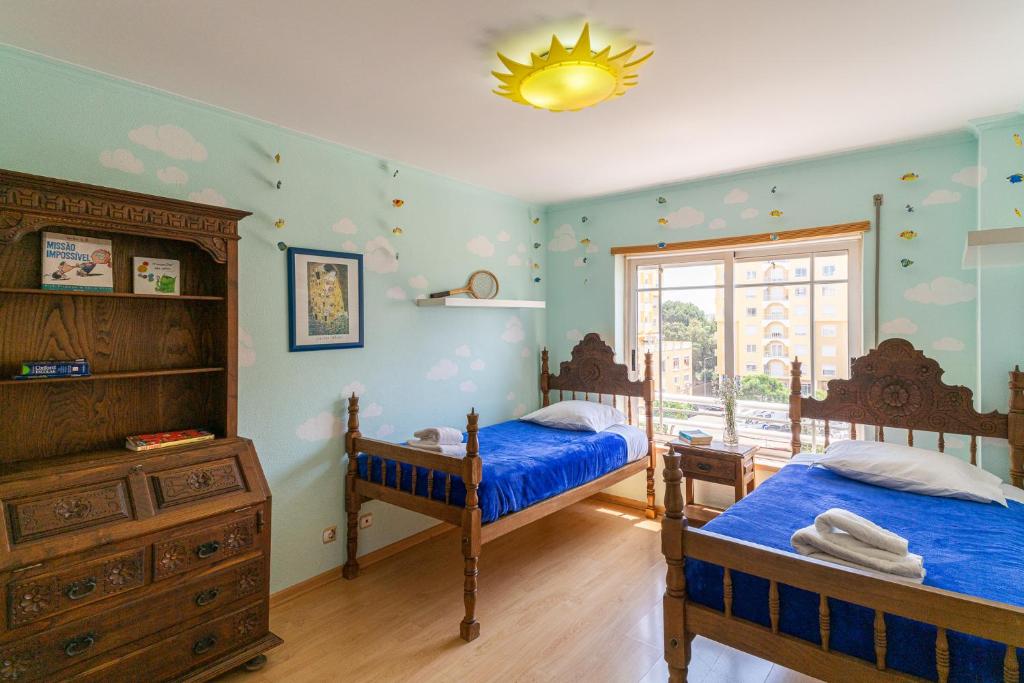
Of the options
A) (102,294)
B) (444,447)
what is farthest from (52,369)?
(444,447)

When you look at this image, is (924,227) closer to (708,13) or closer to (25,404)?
(708,13)

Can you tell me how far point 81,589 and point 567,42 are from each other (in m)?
2.62

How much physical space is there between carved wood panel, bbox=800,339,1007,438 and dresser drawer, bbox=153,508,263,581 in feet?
10.7

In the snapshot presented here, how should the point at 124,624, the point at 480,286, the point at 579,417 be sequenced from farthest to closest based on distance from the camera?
the point at 480,286
the point at 579,417
the point at 124,624

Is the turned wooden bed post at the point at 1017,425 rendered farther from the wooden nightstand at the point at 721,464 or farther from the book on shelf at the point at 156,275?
the book on shelf at the point at 156,275

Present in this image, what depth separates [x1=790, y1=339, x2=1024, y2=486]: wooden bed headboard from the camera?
2.71 metres

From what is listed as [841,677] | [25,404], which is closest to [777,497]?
[841,677]

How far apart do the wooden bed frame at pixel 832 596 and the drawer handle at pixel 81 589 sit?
201 centimetres

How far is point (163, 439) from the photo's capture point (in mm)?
2271

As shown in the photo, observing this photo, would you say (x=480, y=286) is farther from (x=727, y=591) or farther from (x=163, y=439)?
(x=727, y=591)

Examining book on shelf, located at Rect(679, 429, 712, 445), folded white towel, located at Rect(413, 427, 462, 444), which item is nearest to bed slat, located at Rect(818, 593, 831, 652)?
folded white towel, located at Rect(413, 427, 462, 444)

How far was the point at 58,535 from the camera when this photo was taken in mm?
1790

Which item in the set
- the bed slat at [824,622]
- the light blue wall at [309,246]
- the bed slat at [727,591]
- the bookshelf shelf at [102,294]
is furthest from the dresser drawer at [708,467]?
the bookshelf shelf at [102,294]

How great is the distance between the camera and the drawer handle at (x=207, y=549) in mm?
2107
